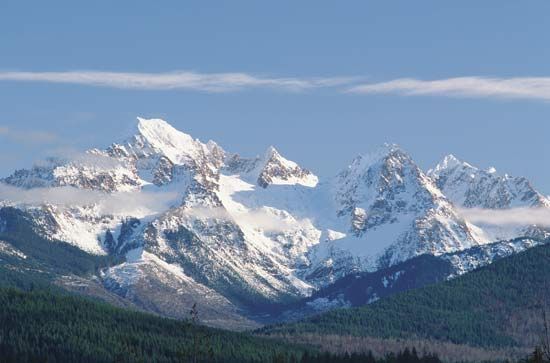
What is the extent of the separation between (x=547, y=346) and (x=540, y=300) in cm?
938

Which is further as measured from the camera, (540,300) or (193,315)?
(193,315)

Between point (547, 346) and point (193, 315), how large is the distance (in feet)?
162

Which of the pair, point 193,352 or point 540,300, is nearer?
point 540,300

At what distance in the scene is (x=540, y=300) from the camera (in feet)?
549

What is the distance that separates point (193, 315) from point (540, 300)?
151 ft

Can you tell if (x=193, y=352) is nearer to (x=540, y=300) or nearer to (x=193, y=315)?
(x=193, y=315)

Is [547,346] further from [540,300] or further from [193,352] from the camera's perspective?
[193,352]

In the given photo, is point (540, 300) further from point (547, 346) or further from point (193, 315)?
point (193, 315)

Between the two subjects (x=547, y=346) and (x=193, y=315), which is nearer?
(x=547, y=346)

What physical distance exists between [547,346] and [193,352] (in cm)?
5627

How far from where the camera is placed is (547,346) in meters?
159

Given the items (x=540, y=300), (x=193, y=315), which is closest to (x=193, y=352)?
(x=193, y=315)

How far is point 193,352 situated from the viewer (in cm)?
19700

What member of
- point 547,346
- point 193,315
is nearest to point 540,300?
point 547,346
